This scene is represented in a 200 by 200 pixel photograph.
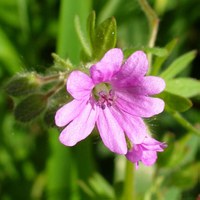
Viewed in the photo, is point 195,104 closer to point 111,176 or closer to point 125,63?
point 111,176

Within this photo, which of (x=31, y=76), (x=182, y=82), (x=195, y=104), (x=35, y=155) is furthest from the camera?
(x=35, y=155)

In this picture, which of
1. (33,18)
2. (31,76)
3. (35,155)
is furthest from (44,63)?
(31,76)

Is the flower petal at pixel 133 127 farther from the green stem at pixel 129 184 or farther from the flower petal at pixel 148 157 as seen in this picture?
the green stem at pixel 129 184

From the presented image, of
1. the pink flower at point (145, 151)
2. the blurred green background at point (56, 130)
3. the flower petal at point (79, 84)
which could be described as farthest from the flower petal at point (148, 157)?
the blurred green background at point (56, 130)

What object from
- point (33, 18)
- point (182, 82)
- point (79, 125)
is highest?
point (33, 18)

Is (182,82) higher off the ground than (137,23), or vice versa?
(137,23)

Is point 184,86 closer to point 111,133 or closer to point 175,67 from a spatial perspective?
point 175,67

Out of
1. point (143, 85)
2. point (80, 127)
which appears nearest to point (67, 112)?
point (80, 127)

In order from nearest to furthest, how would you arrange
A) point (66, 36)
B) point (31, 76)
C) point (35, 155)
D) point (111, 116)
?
point (111, 116)
point (31, 76)
point (66, 36)
point (35, 155)
